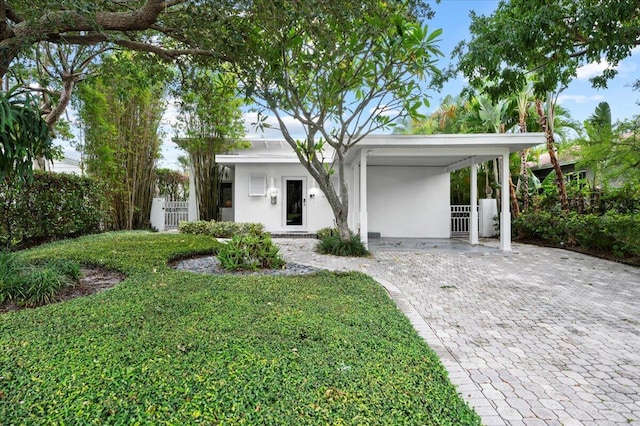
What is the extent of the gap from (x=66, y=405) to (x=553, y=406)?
3082 millimetres

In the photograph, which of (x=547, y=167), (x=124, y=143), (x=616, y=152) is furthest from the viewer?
(x=547, y=167)

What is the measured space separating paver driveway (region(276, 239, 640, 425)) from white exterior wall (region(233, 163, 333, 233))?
565cm

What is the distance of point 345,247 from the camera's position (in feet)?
28.6

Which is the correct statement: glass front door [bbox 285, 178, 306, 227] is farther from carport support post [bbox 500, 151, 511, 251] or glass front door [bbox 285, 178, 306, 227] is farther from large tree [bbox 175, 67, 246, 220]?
carport support post [bbox 500, 151, 511, 251]

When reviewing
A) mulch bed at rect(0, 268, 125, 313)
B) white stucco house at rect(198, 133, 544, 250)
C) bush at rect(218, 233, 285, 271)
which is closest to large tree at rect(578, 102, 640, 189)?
white stucco house at rect(198, 133, 544, 250)

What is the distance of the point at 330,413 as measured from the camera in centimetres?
204

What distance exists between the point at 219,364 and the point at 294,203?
1103 centimetres

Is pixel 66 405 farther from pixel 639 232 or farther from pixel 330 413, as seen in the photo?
pixel 639 232

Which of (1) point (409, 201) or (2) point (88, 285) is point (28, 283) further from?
(1) point (409, 201)

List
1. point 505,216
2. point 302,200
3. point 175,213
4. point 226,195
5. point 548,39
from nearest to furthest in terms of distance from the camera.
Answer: point 548,39, point 505,216, point 302,200, point 175,213, point 226,195

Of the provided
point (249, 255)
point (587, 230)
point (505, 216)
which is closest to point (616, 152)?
point (587, 230)

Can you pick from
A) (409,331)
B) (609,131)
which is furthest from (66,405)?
(609,131)

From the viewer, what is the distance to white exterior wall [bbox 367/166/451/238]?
1323 centimetres

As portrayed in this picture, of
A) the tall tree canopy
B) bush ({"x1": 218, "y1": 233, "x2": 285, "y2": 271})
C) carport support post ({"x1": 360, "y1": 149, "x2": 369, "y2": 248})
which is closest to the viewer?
the tall tree canopy
